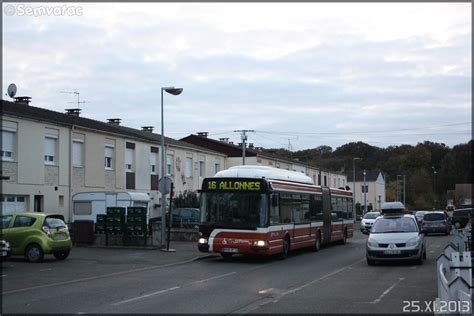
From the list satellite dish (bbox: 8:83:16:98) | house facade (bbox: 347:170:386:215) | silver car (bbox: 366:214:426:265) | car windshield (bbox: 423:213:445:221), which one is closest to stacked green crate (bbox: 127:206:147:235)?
satellite dish (bbox: 8:83:16:98)

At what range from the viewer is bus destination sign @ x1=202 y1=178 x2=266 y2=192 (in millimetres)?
21875

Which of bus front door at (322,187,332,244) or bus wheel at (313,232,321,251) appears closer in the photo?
bus wheel at (313,232,321,251)

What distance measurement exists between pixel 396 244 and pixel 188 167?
1253 inches

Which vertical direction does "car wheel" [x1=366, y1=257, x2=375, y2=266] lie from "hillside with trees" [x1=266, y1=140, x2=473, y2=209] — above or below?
below

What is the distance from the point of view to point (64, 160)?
34.6 meters

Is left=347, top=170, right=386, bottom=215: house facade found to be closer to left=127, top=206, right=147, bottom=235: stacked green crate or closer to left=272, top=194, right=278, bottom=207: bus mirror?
left=127, top=206, right=147, bottom=235: stacked green crate

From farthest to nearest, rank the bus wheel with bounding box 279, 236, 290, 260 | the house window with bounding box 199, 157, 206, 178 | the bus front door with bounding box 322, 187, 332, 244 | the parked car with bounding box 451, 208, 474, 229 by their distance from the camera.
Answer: the house window with bounding box 199, 157, 206, 178, the parked car with bounding box 451, 208, 474, 229, the bus front door with bounding box 322, 187, 332, 244, the bus wheel with bounding box 279, 236, 290, 260

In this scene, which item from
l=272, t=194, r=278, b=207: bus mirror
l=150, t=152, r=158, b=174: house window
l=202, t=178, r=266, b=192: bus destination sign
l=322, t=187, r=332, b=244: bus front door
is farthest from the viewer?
l=150, t=152, r=158, b=174: house window

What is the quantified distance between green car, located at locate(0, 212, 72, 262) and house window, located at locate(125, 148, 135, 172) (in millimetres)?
19572

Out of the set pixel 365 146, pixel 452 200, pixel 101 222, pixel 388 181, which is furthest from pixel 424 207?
pixel 101 222

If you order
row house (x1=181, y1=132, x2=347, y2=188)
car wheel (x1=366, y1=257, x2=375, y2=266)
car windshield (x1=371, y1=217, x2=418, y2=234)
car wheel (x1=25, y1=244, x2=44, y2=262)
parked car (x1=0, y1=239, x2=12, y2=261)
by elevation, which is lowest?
car wheel (x1=366, y1=257, x2=375, y2=266)

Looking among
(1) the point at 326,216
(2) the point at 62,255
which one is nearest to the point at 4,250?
(2) the point at 62,255

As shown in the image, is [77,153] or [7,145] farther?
[77,153]

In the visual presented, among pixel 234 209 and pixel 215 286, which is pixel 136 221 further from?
pixel 215 286
